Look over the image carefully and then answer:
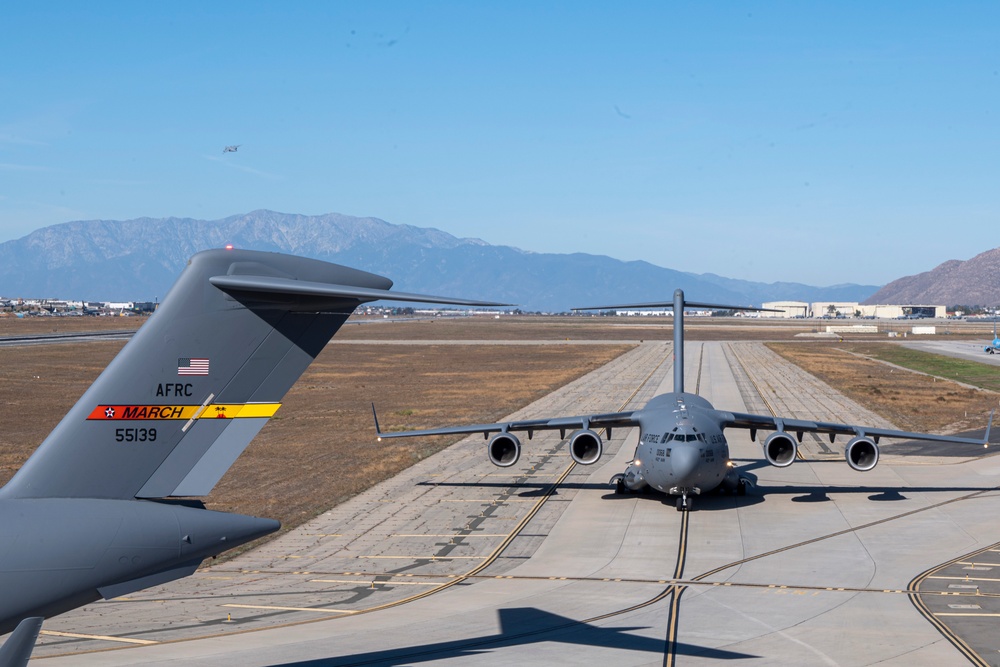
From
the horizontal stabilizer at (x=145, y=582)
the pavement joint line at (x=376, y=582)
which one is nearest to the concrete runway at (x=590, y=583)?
the pavement joint line at (x=376, y=582)

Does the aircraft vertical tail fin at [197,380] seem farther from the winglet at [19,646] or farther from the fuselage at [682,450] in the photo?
the fuselage at [682,450]

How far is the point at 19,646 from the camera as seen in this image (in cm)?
921

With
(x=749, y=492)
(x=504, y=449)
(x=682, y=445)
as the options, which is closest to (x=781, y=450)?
(x=682, y=445)

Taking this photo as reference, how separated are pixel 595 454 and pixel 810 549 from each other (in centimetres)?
708

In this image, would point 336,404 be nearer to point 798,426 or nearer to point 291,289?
point 798,426

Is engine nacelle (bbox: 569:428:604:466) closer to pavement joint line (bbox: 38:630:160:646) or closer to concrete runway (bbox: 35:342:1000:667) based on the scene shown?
concrete runway (bbox: 35:342:1000:667)

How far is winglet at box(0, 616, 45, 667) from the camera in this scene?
9.07m

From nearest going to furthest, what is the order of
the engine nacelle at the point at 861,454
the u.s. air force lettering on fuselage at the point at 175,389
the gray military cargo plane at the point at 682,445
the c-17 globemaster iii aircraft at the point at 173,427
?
the c-17 globemaster iii aircraft at the point at 173,427, the u.s. air force lettering on fuselage at the point at 175,389, the gray military cargo plane at the point at 682,445, the engine nacelle at the point at 861,454

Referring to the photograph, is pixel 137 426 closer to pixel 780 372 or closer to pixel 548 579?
pixel 548 579

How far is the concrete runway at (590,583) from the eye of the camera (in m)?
17.4

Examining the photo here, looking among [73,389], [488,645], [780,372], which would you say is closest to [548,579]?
[488,645]

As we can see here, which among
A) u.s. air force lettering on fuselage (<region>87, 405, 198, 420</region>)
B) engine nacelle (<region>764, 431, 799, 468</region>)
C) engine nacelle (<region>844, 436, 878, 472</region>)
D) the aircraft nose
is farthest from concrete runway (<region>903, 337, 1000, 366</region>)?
u.s. air force lettering on fuselage (<region>87, 405, 198, 420</region>)

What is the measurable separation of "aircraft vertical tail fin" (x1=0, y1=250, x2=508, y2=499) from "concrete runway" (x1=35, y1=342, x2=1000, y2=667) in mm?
6844

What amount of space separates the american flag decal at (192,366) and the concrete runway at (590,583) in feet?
24.5
